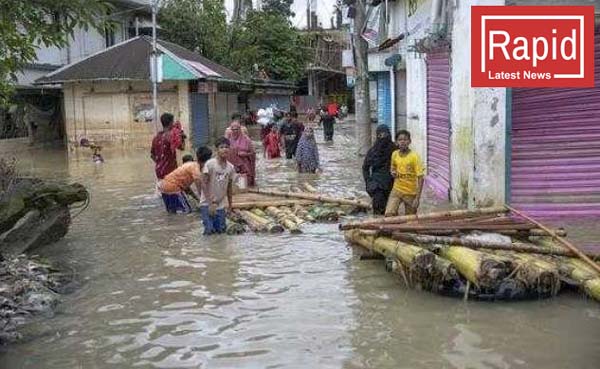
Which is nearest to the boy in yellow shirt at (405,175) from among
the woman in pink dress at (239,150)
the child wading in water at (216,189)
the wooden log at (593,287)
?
the child wading in water at (216,189)

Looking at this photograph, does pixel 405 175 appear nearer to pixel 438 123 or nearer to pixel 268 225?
pixel 268 225

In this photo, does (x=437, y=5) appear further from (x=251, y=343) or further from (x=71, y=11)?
(x=251, y=343)

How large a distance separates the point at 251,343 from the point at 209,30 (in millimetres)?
31584

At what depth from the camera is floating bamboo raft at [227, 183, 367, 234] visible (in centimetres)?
1041

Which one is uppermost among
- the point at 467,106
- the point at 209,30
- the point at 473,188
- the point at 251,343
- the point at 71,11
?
the point at 209,30

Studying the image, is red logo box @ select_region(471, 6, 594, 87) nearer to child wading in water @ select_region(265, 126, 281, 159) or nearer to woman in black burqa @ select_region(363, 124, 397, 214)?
woman in black burqa @ select_region(363, 124, 397, 214)

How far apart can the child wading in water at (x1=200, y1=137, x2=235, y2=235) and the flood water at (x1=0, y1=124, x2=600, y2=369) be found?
1.46ft

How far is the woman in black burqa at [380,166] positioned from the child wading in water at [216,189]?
1.90 metres

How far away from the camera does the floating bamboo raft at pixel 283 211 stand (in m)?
10.4

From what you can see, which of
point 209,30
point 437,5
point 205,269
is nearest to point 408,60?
point 437,5

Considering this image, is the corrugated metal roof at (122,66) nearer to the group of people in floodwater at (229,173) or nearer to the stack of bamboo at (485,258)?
the group of people in floodwater at (229,173)

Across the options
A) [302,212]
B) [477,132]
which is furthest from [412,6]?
[302,212]

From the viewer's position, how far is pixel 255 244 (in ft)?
31.7

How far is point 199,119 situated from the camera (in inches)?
1135
